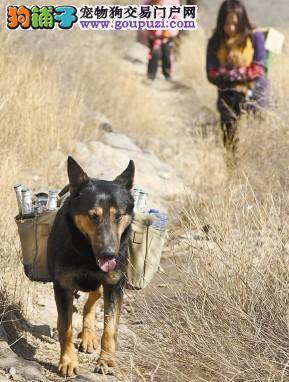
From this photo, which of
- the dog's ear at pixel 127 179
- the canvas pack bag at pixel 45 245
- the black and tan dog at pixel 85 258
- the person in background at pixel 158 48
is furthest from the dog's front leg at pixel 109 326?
the person in background at pixel 158 48

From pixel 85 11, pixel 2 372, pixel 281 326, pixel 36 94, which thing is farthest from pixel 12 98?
pixel 281 326

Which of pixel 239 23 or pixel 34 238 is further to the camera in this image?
pixel 239 23

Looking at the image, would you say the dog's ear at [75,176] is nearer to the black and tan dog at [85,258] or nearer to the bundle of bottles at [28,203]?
the black and tan dog at [85,258]

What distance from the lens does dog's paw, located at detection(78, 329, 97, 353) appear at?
4719 millimetres

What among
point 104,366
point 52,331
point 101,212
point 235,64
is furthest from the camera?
point 235,64

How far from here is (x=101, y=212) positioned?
409 cm

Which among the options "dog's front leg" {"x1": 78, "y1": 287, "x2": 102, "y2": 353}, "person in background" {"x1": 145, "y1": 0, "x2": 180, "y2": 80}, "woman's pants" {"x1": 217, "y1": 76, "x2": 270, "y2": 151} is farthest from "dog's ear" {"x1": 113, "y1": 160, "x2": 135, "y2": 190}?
"person in background" {"x1": 145, "y1": 0, "x2": 180, "y2": 80}

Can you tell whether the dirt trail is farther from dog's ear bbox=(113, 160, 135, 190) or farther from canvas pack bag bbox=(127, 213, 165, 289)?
dog's ear bbox=(113, 160, 135, 190)

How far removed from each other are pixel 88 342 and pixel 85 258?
697 mm

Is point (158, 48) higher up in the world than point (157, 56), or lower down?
higher up

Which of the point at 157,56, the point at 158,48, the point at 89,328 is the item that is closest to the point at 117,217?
the point at 89,328

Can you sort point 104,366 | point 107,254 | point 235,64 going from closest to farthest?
1. point 107,254
2. point 104,366
3. point 235,64

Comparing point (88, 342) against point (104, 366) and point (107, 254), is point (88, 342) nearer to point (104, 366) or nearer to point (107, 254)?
point (104, 366)

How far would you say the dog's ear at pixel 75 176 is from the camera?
4.25 meters
